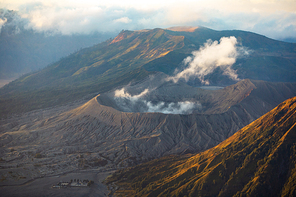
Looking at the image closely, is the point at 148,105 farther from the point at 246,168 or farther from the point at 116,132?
the point at 246,168

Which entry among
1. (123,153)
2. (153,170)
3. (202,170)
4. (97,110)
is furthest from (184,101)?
(202,170)

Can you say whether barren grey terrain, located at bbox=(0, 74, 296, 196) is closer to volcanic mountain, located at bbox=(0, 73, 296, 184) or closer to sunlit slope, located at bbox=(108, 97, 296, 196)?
volcanic mountain, located at bbox=(0, 73, 296, 184)

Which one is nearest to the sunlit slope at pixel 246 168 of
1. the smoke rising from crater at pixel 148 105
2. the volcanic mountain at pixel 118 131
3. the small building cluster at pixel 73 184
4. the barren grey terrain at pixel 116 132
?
the small building cluster at pixel 73 184

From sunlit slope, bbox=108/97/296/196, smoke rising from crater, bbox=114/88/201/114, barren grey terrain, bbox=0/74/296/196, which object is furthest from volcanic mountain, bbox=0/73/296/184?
sunlit slope, bbox=108/97/296/196

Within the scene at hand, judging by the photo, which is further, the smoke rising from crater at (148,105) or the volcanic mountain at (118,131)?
the smoke rising from crater at (148,105)

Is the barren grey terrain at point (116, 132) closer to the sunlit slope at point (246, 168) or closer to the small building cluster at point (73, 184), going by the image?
the small building cluster at point (73, 184)

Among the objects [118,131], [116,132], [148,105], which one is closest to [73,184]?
[116,132]
